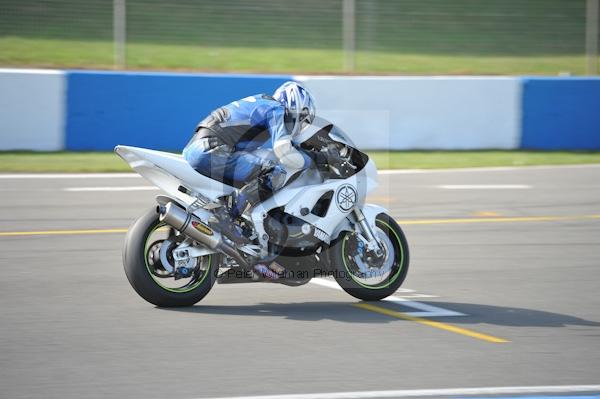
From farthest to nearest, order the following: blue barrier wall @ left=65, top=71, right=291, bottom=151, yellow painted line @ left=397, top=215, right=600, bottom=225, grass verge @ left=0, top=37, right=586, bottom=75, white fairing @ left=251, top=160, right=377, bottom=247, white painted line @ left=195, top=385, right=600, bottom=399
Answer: grass verge @ left=0, top=37, right=586, bottom=75 < blue barrier wall @ left=65, top=71, right=291, bottom=151 < yellow painted line @ left=397, top=215, right=600, bottom=225 < white fairing @ left=251, top=160, right=377, bottom=247 < white painted line @ left=195, top=385, right=600, bottom=399

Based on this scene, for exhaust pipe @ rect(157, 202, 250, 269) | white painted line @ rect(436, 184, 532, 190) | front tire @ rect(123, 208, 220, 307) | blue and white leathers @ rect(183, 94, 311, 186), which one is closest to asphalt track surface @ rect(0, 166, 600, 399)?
front tire @ rect(123, 208, 220, 307)

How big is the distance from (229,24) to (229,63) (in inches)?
54.7

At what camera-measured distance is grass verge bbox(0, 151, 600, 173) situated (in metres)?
15.0

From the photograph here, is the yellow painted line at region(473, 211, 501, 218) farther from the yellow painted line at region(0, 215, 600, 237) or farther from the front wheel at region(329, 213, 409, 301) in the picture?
the front wheel at region(329, 213, 409, 301)

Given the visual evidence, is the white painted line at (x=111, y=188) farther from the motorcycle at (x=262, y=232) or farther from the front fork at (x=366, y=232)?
the front fork at (x=366, y=232)

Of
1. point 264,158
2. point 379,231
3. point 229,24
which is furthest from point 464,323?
point 229,24

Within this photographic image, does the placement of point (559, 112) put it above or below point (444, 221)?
above

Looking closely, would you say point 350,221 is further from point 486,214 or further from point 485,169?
point 485,169

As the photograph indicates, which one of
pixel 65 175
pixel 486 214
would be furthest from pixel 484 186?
pixel 65 175

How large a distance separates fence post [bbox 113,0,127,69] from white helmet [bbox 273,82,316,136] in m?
10.4

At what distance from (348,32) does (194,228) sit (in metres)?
11.5

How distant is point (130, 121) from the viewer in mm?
16094

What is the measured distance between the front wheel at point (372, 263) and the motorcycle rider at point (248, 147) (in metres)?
0.71

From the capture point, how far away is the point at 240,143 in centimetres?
730
